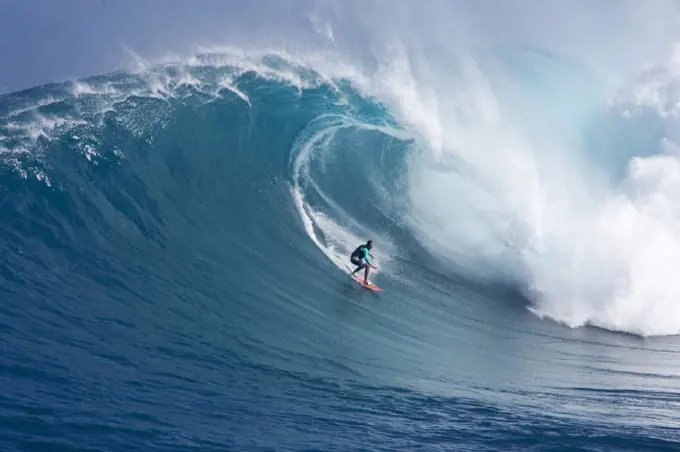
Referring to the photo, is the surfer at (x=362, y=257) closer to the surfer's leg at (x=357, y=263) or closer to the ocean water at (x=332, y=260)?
the surfer's leg at (x=357, y=263)

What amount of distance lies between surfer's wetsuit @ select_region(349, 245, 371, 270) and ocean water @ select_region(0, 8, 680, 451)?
0.29 meters

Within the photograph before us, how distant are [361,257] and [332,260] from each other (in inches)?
22.5

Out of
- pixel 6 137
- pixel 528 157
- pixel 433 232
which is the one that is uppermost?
pixel 528 157

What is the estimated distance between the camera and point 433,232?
16422mm

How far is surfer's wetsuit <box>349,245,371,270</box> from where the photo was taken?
1338 cm

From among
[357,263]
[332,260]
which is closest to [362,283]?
[357,263]

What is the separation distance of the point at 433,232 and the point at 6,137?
8614mm

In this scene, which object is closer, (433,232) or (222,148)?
(222,148)

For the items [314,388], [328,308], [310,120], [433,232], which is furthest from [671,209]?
[314,388]

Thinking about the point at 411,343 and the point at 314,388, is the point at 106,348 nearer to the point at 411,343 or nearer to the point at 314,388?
the point at 314,388

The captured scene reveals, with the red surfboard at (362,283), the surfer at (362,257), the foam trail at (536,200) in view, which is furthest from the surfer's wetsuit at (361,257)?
the foam trail at (536,200)

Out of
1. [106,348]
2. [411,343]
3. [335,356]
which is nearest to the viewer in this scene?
[106,348]

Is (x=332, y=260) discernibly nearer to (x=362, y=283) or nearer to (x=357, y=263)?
(x=357, y=263)

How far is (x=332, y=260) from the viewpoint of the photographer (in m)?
13.7
